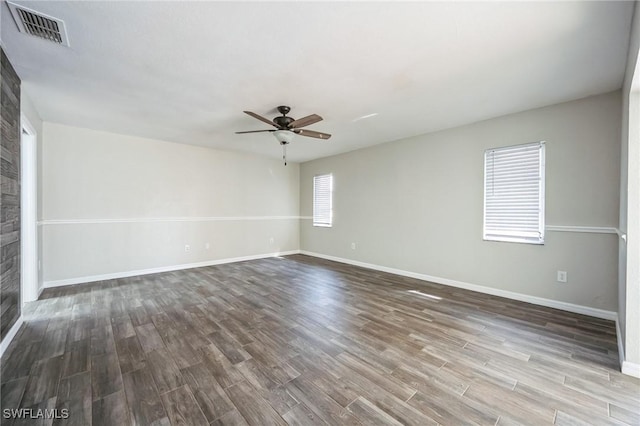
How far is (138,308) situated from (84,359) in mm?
1145

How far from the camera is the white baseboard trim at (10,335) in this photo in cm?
216

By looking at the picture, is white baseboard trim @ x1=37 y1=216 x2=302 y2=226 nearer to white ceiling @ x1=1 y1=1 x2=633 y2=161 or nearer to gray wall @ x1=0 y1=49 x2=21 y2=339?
gray wall @ x1=0 y1=49 x2=21 y2=339

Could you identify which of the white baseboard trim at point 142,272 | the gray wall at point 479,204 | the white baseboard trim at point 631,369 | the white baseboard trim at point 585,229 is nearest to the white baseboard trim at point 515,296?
the gray wall at point 479,204

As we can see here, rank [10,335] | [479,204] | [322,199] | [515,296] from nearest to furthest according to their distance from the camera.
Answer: [10,335] < [515,296] < [479,204] < [322,199]

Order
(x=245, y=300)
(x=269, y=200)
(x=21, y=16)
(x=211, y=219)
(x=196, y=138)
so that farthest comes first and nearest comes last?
(x=269, y=200)
(x=211, y=219)
(x=196, y=138)
(x=245, y=300)
(x=21, y=16)

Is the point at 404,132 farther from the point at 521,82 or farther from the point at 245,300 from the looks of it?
the point at 245,300

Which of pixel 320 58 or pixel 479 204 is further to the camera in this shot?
pixel 479 204

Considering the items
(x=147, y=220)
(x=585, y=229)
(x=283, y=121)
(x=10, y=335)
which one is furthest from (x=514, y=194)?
(x=147, y=220)

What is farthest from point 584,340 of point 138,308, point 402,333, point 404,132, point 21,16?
point 21,16

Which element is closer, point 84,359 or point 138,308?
point 84,359

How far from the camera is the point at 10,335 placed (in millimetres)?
2359

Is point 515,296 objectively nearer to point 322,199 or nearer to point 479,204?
point 479,204

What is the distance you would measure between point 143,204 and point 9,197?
97.6 inches

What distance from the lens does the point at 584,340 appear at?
2.41m
